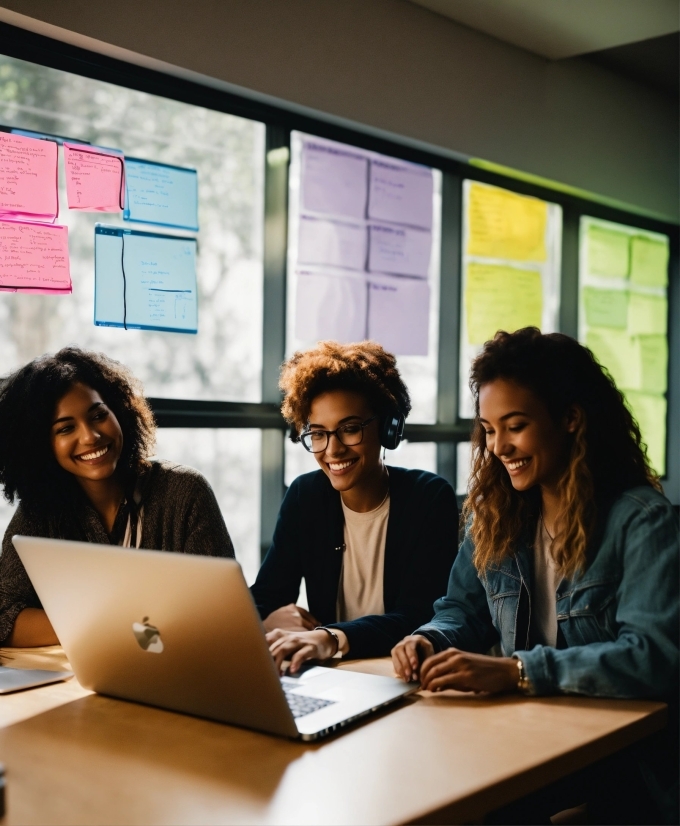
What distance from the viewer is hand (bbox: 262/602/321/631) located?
1.89 meters

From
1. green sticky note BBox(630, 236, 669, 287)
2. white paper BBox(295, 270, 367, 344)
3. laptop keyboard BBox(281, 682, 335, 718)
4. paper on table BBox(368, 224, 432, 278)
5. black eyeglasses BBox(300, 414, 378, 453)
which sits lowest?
laptop keyboard BBox(281, 682, 335, 718)

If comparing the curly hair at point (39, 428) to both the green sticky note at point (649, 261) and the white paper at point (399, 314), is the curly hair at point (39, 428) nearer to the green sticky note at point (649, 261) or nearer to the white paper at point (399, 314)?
the white paper at point (399, 314)

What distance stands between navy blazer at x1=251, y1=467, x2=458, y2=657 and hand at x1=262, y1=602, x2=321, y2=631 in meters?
0.12

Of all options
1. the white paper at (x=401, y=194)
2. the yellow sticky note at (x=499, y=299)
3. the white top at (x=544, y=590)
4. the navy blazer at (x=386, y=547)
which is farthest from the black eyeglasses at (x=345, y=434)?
the yellow sticky note at (x=499, y=299)

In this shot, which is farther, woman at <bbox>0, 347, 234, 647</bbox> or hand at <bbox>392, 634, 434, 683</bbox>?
woman at <bbox>0, 347, 234, 647</bbox>

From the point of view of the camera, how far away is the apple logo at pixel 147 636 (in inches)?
51.8

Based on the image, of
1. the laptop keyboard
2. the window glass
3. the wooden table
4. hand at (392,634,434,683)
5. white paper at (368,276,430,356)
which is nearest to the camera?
the wooden table

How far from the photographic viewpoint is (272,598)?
2.12 metres

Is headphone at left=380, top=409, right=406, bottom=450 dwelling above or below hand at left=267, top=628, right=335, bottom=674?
above

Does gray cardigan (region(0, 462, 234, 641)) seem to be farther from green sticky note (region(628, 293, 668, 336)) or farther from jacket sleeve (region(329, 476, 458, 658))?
Result: green sticky note (region(628, 293, 668, 336))

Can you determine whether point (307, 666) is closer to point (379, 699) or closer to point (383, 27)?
point (379, 699)

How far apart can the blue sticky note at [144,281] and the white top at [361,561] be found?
0.95m

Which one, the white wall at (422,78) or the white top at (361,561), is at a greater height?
the white wall at (422,78)

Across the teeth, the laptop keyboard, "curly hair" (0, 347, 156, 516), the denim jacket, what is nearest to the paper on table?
"curly hair" (0, 347, 156, 516)
